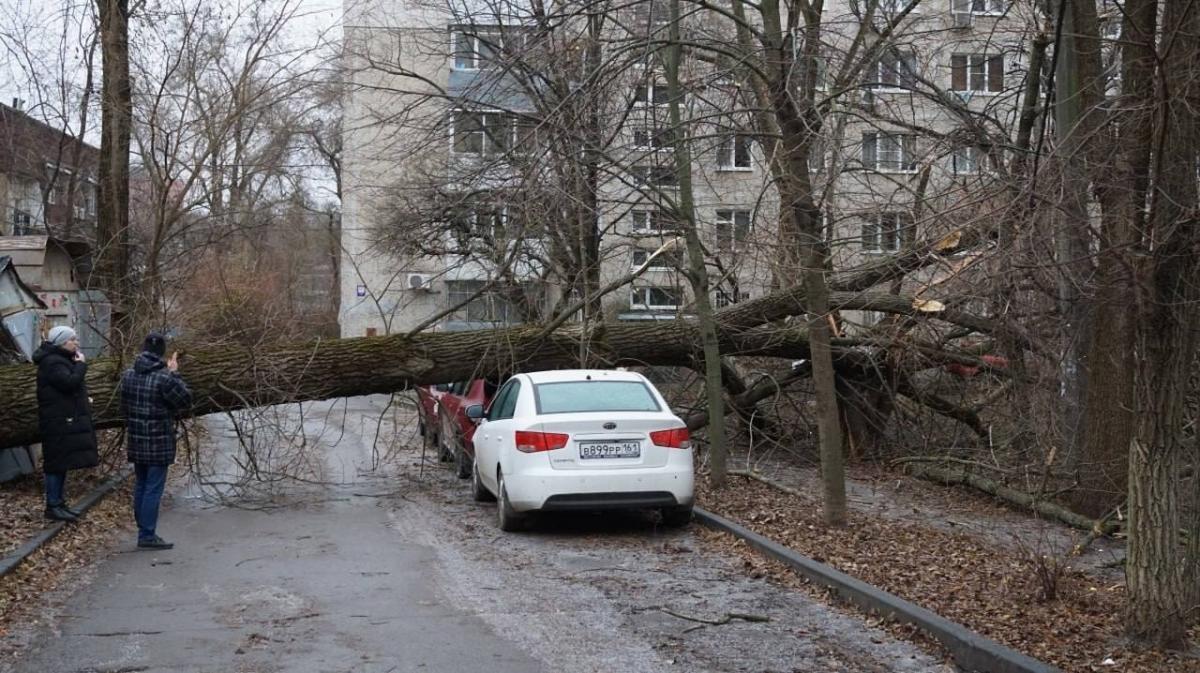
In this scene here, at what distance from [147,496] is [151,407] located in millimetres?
759

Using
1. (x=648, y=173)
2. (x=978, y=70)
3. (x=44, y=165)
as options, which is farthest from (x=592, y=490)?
(x=44, y=165)

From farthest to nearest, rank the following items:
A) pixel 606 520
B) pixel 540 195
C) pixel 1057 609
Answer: pixel 540 195 < pixel 606 520 < pixel 1057 609

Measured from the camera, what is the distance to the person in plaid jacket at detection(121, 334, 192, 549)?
9.93 meters

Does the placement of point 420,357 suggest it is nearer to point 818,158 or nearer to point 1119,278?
point 818,158

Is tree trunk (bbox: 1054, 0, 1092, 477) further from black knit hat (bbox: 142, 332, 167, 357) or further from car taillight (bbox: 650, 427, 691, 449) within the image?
black knit hat (bbox: 142, 332, 167, 357)

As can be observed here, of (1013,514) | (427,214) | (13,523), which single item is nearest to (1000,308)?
(1013,514)

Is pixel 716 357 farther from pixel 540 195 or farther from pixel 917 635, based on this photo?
pixel 917 635

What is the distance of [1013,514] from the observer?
1222cm

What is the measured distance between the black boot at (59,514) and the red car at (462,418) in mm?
4798

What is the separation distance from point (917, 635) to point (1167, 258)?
257cm

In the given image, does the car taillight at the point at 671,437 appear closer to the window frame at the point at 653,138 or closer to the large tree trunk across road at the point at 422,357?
the window frame at the point at 653,138

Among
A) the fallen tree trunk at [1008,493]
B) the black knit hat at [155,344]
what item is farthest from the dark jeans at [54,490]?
the fallen tree trunk at [1008,493]

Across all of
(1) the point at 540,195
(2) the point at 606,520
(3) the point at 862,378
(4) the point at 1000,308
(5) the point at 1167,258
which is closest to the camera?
(5) the point at 1167,258

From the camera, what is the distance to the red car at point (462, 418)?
573 inches
